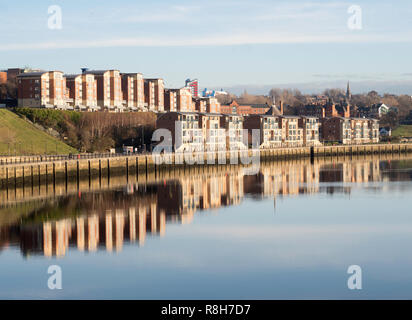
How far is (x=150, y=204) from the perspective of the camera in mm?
60250

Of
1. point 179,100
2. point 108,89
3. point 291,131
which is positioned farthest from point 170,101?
point 291,131

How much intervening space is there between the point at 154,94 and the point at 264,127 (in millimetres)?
26052

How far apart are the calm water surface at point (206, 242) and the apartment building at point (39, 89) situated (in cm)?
5634

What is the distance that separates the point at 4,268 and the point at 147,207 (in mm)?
23177

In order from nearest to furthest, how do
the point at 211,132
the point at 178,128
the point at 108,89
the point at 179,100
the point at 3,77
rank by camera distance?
1. the point at 178,128
2. the point at 108,89
3. the point at 211,132
4. the point at 3,77
5. the point at 179,100

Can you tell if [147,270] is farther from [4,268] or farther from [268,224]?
[268,224]

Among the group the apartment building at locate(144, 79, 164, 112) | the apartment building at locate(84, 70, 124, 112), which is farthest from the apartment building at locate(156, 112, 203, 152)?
the apartment building at locate(144, 79, 164, 112)

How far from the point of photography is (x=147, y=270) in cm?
3550

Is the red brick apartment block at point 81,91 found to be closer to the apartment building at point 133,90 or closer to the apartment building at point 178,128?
the apartment building at point 133,90

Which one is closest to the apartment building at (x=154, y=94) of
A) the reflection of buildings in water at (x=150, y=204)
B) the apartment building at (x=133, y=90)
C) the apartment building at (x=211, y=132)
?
the apartment building at (x=133, y=90)

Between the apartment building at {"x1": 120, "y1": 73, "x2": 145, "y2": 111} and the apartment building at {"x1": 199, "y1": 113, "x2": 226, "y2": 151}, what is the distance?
17433 millimetres

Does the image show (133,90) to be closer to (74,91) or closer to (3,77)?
(74,91)

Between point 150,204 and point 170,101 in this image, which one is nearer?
point 150,204
